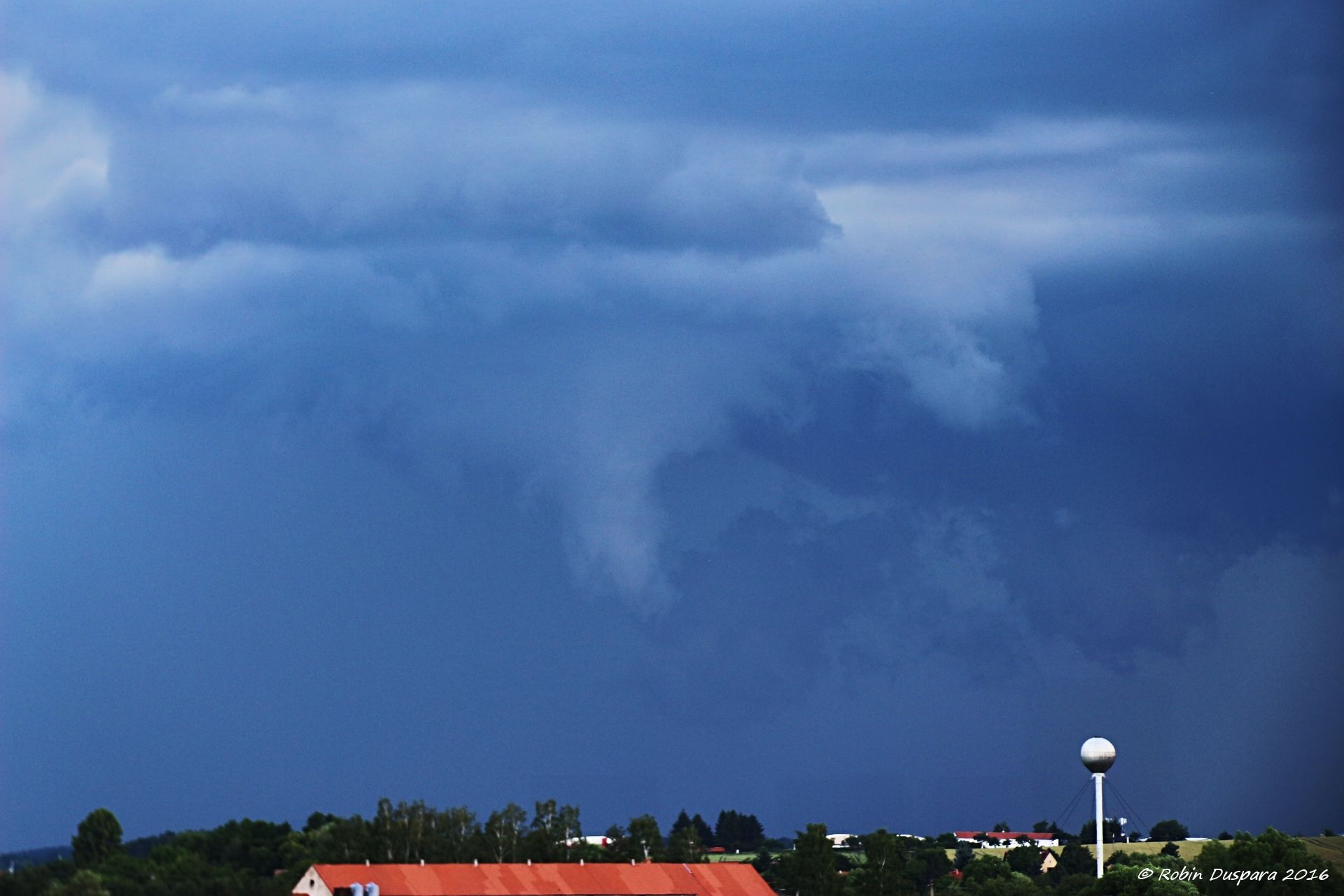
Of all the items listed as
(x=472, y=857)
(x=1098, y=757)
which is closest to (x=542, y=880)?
(x=472, y=857)

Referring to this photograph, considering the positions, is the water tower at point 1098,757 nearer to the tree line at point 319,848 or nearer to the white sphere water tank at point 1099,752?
the white sphere water tank at point 1099,752

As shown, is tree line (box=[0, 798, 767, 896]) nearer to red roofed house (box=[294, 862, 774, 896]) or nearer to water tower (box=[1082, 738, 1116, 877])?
red roofed house (box=[294, 862, 774, 896])

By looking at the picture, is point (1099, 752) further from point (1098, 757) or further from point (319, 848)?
point (319, 848)

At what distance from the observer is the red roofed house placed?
13012cm

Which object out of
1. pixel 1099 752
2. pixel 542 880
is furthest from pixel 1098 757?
pixel 542 880

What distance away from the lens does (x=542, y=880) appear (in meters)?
137

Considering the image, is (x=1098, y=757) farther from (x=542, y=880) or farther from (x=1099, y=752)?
(x=542, y=880)

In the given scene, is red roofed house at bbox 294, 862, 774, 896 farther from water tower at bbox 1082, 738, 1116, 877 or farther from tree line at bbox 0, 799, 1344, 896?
water tower at bbox 1082, 738, 1116, 877

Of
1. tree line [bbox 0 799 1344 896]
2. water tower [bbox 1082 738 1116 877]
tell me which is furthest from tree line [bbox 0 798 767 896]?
water tower [bbox 1082 738 1116 877]

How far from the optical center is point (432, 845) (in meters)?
150

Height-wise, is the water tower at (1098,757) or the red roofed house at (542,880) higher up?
the water tower at (1098,757)

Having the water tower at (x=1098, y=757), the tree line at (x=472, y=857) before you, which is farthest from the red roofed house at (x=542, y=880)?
the water tower at (x=1098, y=757)

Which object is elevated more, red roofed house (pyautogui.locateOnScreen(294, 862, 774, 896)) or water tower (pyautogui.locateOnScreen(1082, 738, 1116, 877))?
water tower (pyautogui.locateOnScreen(1082, 738, 1116, 877))

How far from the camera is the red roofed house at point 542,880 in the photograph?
13012 centimetres
